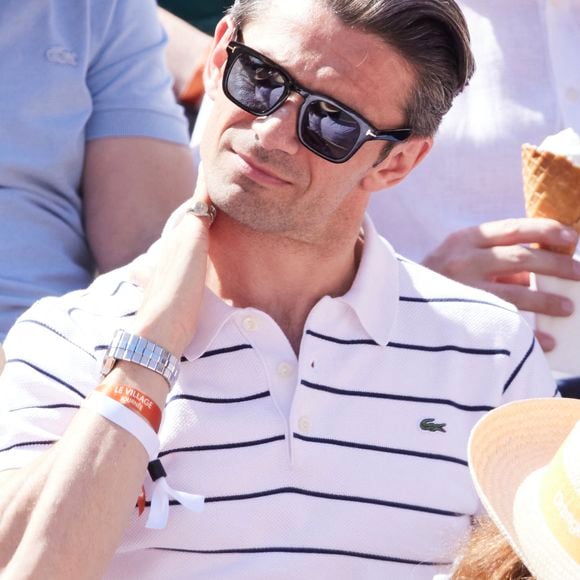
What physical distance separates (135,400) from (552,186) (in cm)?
112

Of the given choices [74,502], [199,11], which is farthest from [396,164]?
[199,11]

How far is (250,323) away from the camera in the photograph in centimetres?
229

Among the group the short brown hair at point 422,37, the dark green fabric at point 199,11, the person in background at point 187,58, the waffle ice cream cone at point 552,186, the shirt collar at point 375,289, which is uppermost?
the short brown hair at point 422,37

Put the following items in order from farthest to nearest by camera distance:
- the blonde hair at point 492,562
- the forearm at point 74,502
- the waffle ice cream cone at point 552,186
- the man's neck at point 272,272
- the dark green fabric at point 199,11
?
the dark green fabric at point 199,11 < the waffle ice cream cone at point 552,186 < the man's neck at point 272,272 < the forearm at point 74,502 < the blonde hair at point 492,562

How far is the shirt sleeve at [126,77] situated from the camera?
2.93 meters

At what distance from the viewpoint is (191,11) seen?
14.3ft

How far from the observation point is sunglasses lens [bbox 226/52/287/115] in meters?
2.24

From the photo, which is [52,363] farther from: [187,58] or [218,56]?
[187,58]

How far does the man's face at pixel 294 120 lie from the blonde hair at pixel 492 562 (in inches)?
30.3

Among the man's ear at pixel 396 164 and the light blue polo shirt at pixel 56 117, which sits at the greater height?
the man's ear at pixel 396 164

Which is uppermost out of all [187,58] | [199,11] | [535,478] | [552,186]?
[535,478]

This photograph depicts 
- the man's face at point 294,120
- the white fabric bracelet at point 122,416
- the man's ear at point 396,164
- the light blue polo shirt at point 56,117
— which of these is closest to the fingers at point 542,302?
the man's ear at point 396,164

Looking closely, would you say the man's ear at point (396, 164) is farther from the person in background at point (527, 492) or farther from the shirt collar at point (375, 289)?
the person in background at point (527, 492)

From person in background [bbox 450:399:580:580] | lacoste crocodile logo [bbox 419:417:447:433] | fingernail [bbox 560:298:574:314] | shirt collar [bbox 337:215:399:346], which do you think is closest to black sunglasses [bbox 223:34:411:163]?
shirt collar [bbox 337:215:399:346]
